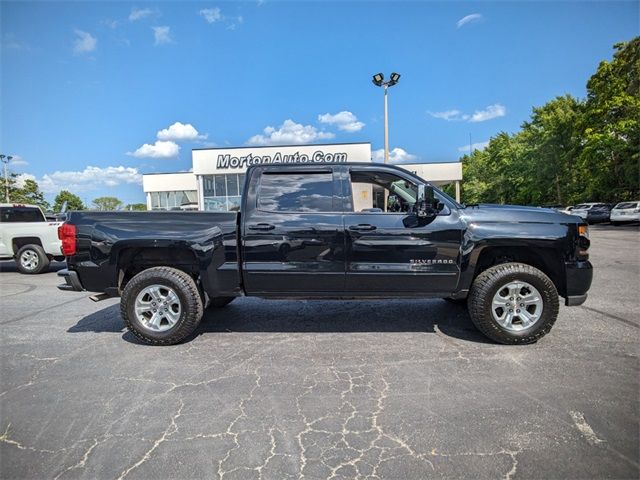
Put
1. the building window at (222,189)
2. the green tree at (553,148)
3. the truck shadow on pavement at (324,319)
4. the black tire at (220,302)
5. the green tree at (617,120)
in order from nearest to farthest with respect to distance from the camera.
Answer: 1. the truck shadow on pavement at (324,319)
2. the black tire at (220,302)
3. the green tree at (617,120)
4. the building window at (222,189)
5. the green tree at (553,148)

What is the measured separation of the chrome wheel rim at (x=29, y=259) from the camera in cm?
988

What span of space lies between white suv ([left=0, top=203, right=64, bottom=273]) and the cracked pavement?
5605 mm

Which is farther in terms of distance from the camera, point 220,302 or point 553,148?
point 553,148

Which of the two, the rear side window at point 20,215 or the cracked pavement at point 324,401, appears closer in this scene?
the cracked pavement at point 324,401

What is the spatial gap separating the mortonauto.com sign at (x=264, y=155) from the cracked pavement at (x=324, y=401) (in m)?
24.4

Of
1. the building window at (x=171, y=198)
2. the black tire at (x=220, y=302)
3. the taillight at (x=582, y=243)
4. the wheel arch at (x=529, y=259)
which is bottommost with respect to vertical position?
the black tire at (x=220, y=302)

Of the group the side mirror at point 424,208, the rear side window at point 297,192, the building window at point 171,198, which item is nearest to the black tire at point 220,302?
the rear side window at point 297,192

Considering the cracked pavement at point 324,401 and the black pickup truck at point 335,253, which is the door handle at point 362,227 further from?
the cracked pavement at point 324,401

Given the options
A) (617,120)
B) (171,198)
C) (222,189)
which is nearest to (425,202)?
(222,189)

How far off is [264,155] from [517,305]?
87.9 ft

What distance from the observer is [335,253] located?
14.1 ft

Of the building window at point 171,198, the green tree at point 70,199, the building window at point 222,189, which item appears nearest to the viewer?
the building window at point 222,189

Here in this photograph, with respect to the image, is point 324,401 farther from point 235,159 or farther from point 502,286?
point 235,159

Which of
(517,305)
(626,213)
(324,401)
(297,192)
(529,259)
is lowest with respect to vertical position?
(324,401)
